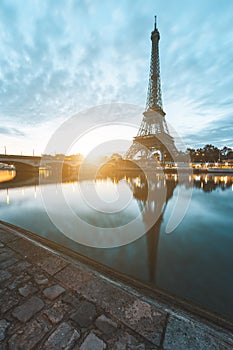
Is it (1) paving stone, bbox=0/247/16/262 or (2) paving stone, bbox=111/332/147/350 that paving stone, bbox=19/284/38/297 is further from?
(2) paving stone, bbox=111/332/147/350

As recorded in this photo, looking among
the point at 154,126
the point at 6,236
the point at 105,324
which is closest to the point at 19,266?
the point at 6,236

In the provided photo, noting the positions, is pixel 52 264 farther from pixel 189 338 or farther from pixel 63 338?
pixel 189 338

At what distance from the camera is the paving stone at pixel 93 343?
124 centimetres

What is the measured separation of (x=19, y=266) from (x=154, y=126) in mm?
40123

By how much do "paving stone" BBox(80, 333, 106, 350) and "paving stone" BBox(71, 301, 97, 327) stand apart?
0.13 meters

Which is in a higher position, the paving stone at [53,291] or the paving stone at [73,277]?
the paving stone at [73,277]

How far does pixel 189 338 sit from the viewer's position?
52.6 inches

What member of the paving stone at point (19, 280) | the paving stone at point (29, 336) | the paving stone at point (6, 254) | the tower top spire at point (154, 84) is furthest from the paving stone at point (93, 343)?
the tower top spire at point (154, 84)

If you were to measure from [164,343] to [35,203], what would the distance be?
8.34 meters

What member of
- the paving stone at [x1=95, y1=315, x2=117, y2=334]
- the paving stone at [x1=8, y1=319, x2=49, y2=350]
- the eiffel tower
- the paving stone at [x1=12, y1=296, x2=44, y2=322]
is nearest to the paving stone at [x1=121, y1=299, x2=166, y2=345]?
the paving stone at [x1=95, y1=315, x2=117, y2=334]

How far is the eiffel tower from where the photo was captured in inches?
1438

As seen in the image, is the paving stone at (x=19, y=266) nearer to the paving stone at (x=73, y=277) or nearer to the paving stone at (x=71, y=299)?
the paving stone at (x=73, y=277)

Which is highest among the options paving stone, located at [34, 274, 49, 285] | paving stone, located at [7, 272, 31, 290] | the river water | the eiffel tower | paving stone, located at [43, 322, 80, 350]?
the eiffel tower

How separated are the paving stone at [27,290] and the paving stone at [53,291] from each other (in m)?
0.15
